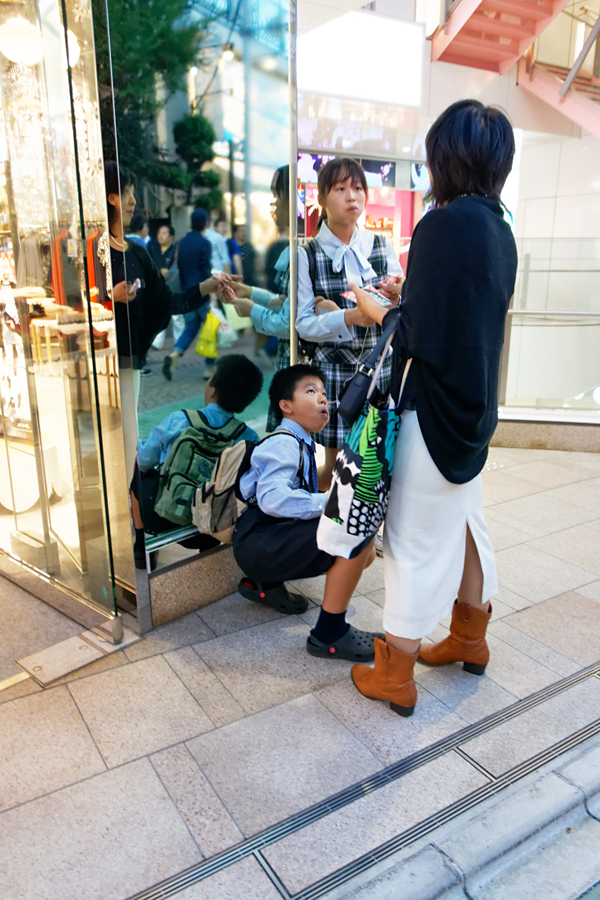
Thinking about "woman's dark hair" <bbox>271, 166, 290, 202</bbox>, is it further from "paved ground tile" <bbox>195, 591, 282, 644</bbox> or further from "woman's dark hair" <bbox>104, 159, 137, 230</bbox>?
"paved ground tile" <bbox>195, 591, 282, 644</bbox>

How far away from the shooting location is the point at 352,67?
783 cm

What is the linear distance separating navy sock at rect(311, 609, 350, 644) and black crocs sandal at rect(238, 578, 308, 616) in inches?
12.7

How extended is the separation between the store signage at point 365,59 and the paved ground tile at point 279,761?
7.38 m

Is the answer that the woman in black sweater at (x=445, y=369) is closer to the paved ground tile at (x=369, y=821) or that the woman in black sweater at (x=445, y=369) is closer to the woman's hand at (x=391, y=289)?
the paved ground tile at (x=369, y=821)

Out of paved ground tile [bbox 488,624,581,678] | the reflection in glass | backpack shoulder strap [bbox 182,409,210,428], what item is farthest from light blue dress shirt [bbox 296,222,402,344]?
paved ground tile [bbox 488,624,581,678]

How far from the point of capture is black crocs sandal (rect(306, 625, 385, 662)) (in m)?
2.22

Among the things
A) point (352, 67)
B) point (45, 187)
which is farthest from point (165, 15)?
point (352, 67)

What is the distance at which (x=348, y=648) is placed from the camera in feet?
7.30

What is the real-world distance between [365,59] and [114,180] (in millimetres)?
7349

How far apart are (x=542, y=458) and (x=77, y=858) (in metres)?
4.14

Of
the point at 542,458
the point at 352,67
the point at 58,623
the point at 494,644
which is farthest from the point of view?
the point at 352,67

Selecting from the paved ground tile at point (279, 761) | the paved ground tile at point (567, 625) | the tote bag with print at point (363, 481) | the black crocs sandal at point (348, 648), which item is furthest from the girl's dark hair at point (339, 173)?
the paved ground tile at point (279, 761)

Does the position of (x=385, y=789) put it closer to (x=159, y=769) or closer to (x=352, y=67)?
(x=159, y=769)

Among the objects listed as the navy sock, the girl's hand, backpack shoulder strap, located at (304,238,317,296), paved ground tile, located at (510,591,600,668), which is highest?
backpack shoulder strap, located at (304,238,317,296)
